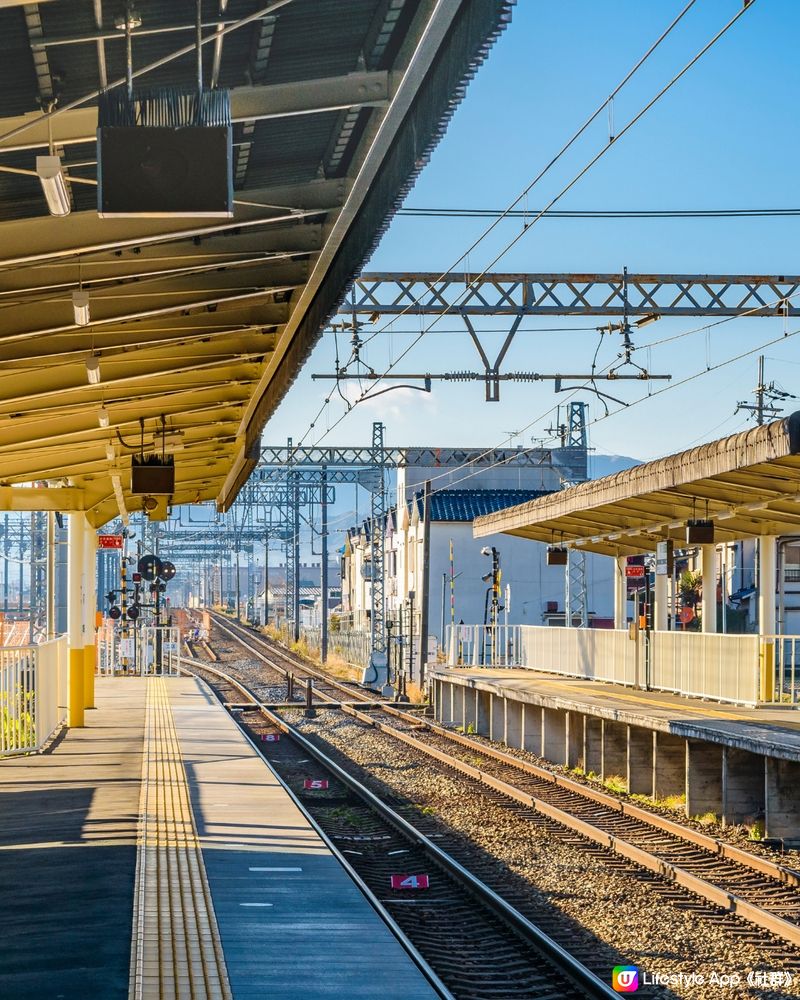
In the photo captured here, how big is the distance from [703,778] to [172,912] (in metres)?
8.58

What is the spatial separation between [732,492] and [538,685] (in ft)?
25.2

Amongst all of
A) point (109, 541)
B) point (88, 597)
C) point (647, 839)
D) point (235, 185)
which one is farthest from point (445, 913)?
point (109, 541)

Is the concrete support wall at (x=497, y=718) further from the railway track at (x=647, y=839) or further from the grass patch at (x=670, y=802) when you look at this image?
the grass patch at (x=670, y=802)

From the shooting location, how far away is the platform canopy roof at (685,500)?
50.6ft

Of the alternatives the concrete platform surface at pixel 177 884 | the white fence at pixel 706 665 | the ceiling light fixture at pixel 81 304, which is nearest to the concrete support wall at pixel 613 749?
the white fence at pixel 706 665

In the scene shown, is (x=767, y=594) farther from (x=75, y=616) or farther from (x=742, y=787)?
(x=75, y=616)

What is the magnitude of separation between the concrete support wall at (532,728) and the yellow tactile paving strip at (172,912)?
391 inches

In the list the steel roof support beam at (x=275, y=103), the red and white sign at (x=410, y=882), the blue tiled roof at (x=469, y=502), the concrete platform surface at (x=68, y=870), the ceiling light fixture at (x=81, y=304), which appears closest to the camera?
the steel roof support beam at (x=275, y=103)

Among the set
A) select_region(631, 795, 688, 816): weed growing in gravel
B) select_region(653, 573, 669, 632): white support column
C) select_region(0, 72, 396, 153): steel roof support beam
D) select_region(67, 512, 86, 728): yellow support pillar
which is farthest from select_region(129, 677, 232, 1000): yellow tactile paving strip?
select_region(653, 573, 669, 632): white support column

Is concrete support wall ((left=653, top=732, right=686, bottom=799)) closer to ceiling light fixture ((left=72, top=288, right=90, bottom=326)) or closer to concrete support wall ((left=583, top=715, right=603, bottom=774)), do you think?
concrete support wall ((left=583, top=715, right=603, bottom=774))

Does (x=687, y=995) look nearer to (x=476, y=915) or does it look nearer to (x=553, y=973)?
(x=553, y=973)

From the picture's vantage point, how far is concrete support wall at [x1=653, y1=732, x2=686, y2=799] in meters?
17.4

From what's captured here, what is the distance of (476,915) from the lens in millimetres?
10945

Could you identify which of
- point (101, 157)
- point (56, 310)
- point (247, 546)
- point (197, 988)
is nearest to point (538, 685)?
point (56, 310)
